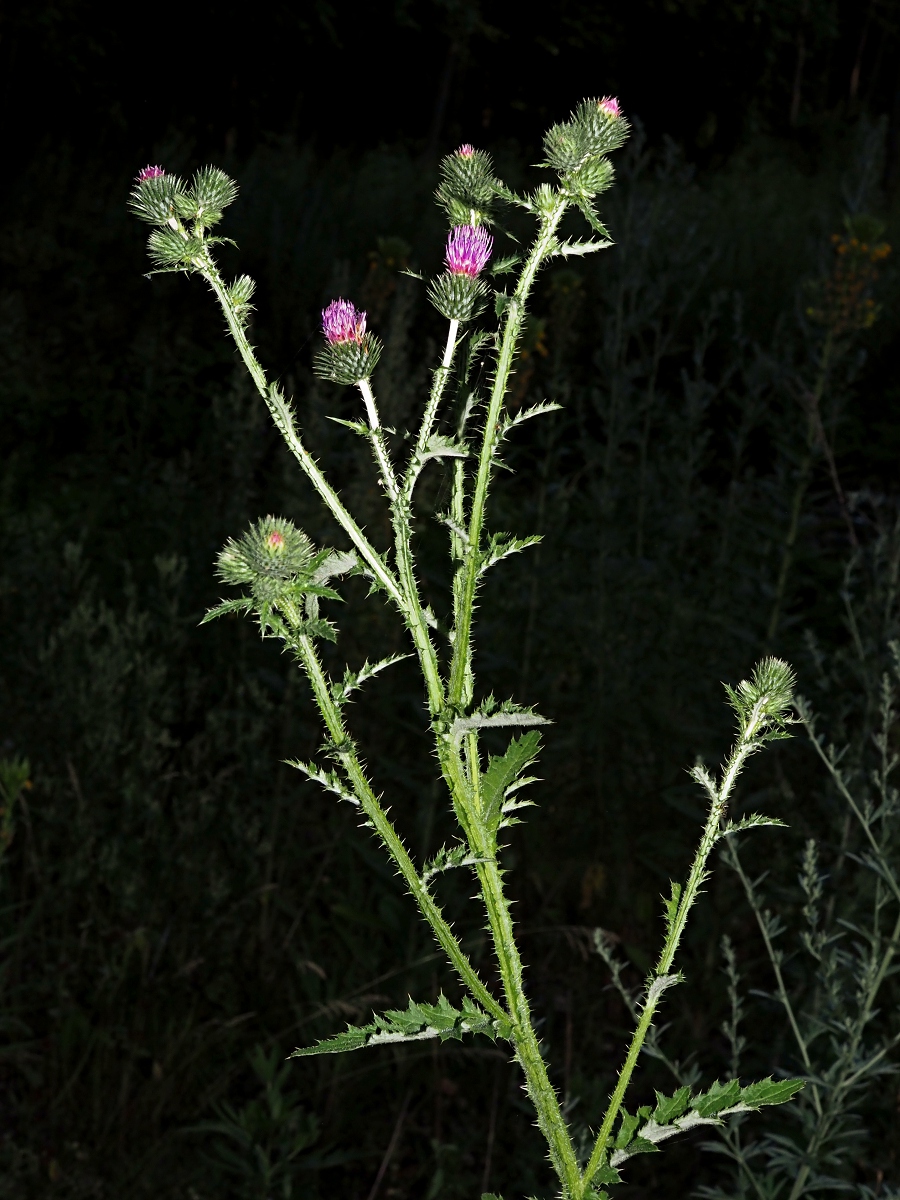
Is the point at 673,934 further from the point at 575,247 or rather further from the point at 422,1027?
the point at 575,247

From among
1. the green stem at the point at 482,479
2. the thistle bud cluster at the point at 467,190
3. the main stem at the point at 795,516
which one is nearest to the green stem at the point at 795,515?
the main stem at the point at 795,516

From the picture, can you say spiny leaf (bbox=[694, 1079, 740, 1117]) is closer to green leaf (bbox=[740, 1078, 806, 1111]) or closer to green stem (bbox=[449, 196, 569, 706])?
green leaf (bbox=[740, 1078, 806, 1111])

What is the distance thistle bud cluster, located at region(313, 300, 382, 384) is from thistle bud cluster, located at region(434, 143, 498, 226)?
0.39 feet

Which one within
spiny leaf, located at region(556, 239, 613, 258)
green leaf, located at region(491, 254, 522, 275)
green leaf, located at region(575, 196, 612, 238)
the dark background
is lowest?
the dark background

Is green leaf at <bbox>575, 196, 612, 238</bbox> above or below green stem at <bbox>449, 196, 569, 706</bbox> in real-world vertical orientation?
above

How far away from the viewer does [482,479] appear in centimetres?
92

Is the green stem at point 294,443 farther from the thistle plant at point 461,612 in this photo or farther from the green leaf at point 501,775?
the green leaf at point 501,775

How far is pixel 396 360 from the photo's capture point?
3.50 metres

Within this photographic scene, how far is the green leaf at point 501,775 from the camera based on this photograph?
3.10ft

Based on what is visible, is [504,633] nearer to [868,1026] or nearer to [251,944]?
[251,944]

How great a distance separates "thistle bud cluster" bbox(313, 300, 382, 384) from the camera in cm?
99

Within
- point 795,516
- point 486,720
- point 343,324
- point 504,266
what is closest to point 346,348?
point 343,324

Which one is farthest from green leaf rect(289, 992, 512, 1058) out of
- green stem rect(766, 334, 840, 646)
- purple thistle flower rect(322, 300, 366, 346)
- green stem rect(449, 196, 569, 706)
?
green stem rect(766, 334, 840, 646)

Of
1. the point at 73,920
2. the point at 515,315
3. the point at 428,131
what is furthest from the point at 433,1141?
the point at 428,131
